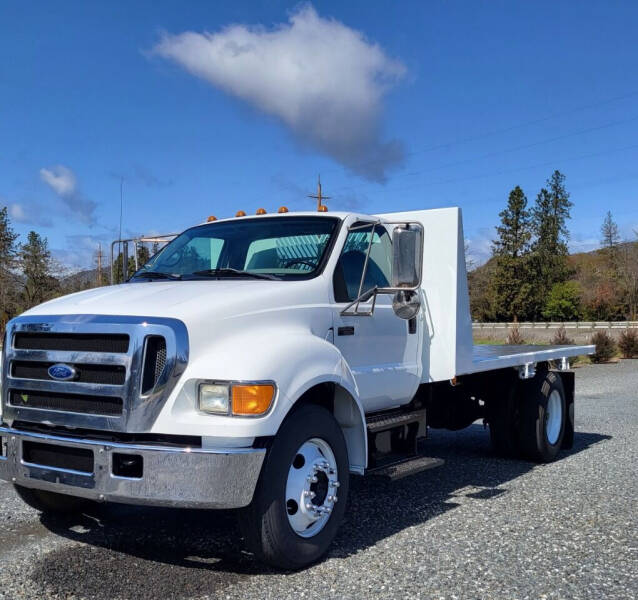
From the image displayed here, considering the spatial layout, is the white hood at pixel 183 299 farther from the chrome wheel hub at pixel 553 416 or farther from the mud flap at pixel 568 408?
the mud flap at pixel 568 408

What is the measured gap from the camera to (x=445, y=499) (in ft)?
20.3

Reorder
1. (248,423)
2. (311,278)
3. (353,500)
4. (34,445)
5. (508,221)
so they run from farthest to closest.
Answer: (508,221) < (353,500) < (311,278) < (34,445) < (248,423)

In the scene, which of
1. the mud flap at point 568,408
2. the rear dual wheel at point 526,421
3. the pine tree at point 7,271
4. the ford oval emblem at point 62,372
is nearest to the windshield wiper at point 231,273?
the ford oval emblem at point 62,372

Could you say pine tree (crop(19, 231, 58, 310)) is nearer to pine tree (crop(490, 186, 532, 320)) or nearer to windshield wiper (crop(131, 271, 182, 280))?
windshield wiper (crop(131, 271, 182, 280))

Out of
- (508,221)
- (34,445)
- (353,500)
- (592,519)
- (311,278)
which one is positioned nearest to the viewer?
(34,445)

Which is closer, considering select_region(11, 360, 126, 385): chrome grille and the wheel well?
select_region(11, 360, 126, 385): chrome grille

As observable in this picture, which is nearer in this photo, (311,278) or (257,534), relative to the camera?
(257,534)

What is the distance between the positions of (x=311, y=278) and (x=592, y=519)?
290cm

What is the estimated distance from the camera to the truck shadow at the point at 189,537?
4164 millimetres

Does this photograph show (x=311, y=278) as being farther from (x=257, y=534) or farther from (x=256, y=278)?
(x=257, y=534)

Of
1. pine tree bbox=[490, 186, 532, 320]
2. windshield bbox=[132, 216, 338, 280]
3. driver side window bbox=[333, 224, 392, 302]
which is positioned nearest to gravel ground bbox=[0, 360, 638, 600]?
driver side window bbox=[333, 224, 392, 302]

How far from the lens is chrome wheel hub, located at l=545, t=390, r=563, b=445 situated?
314 inches

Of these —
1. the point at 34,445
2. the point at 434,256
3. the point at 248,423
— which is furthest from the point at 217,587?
the point at 434,256

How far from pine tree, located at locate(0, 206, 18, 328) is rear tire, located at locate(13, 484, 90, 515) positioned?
28149 millimetres
